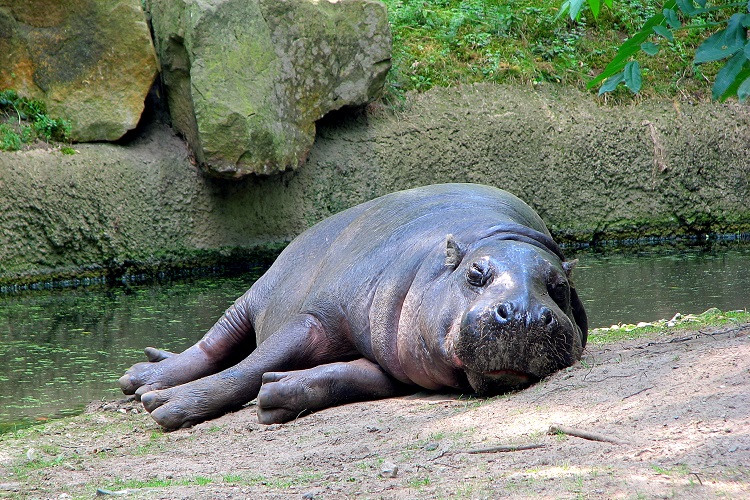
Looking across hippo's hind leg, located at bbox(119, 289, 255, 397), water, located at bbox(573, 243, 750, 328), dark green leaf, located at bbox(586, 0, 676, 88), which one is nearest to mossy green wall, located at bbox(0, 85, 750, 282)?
water, located at bbox(573, 243, 750, 328)

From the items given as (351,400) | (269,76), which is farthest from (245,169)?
(351,400)

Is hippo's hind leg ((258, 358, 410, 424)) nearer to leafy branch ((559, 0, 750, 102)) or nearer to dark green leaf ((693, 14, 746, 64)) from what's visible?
leafy branch ((559, 0, 750, 102))

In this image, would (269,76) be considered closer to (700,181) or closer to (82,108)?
(82,108)

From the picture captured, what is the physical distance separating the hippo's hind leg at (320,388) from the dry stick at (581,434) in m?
1.51

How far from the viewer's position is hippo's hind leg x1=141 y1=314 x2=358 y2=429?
4.68 m

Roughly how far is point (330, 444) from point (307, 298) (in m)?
1.58

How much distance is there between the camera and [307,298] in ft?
17.2

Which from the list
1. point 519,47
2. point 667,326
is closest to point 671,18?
point 667,326

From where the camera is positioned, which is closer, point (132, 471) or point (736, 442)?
point (736, 442)

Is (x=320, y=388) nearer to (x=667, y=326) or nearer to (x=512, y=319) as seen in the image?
(x=512, y=319)

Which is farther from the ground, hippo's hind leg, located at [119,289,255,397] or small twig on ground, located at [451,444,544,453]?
small twig on ground, located at [451,444,544,453]

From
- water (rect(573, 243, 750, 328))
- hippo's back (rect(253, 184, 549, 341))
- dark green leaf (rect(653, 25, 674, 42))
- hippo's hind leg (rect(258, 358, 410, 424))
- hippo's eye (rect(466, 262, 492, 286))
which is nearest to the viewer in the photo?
dark green leaf (rect(653, 25, 674, 42))

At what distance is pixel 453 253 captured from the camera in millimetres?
4473

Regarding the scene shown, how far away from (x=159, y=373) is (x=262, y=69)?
5.32 metres
